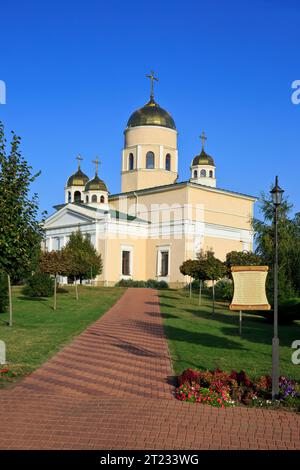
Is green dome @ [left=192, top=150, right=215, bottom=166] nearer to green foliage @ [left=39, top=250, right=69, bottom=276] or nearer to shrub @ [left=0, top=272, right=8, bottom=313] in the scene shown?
green foliage @ [left=39, top=250, right=69, bottom=276]

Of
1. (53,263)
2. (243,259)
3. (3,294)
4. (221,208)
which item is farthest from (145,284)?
(3,294)

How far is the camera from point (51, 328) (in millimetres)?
17734

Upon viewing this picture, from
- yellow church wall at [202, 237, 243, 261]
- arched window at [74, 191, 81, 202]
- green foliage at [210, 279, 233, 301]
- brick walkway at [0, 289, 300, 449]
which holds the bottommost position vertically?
brick walkway at [0, 289, 300, 449]

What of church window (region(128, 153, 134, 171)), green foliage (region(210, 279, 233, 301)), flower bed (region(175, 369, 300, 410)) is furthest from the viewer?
church window (region(128, 153, 134, 171))

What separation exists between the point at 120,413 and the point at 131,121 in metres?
48.6

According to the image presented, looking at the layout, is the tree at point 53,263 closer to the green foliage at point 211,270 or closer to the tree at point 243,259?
the green foliage at point 211,270

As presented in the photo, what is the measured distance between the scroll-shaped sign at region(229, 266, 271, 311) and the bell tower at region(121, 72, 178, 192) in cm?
3973

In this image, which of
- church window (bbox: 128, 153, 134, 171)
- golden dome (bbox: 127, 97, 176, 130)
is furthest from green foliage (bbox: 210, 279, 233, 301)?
golden dome (bbox: 127, 97, 176, 130)

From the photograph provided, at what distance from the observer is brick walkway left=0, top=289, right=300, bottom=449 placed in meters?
6.67

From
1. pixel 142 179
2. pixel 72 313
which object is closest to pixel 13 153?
pixel 72 313

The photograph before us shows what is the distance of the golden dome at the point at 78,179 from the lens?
5969cm

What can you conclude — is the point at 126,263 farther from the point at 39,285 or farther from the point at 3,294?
the point at 3,294

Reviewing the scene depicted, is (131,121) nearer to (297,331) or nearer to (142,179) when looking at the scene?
(142,179)

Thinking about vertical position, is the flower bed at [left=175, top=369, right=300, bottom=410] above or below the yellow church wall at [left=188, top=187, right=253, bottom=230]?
below
